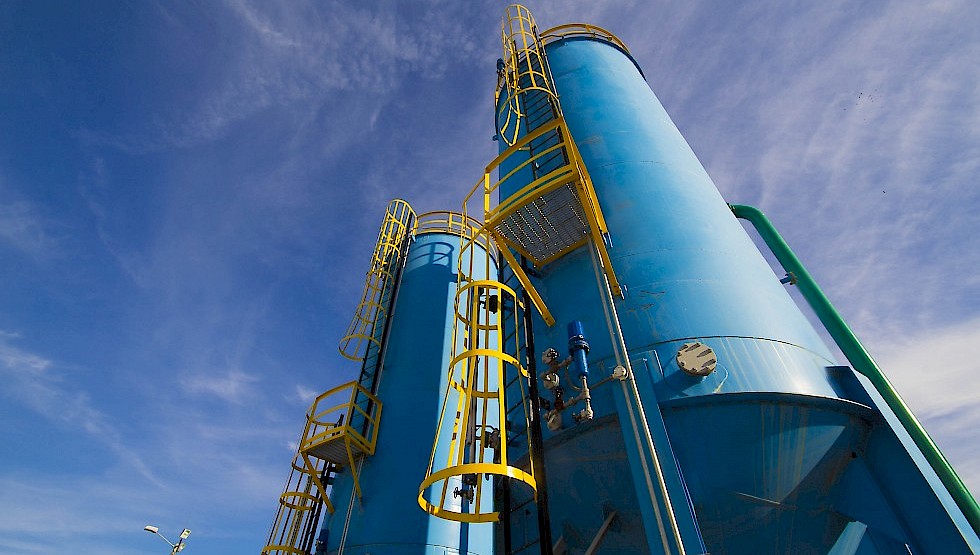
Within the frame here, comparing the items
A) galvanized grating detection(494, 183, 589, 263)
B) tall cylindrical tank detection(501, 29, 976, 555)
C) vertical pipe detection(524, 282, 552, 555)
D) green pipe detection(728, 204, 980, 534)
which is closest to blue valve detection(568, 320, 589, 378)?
tall cylindrical tank detection(501, 29, 976, 555)

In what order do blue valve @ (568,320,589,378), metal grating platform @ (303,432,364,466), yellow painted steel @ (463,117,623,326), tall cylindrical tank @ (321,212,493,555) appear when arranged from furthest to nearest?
metal grating platform @ (303,432,364,466) < tall cylindrical tank @ (321,212,493,555) < yellow painted steel @ (463,117,623,326) < blue valve @ (568,320,589,378)

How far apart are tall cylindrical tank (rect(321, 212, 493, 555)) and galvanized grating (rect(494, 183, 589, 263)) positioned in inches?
99.5

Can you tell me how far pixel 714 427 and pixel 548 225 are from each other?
3.48m

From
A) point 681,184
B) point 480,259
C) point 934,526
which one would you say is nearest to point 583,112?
point 681,184

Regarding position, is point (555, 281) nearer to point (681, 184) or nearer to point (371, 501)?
Result: point (681, 184)

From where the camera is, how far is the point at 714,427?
5.04 metres

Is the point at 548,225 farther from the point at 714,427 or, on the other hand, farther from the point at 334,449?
the point at 334,449

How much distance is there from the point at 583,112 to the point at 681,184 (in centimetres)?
240

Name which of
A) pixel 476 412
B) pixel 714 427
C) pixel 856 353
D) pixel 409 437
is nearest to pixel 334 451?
pixel 409 437

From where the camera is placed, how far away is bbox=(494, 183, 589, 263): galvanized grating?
699 centimetres

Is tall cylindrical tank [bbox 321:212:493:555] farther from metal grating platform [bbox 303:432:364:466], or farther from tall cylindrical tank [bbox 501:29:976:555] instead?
tall cylindrical tank [bbox 501:29:976:555]

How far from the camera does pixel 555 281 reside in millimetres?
7418

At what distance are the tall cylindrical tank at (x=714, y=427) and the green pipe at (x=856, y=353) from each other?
34 cm

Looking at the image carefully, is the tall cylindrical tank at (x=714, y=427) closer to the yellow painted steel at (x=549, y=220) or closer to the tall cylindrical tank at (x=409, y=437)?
the yellow painted steel at (x=549, y=220)
